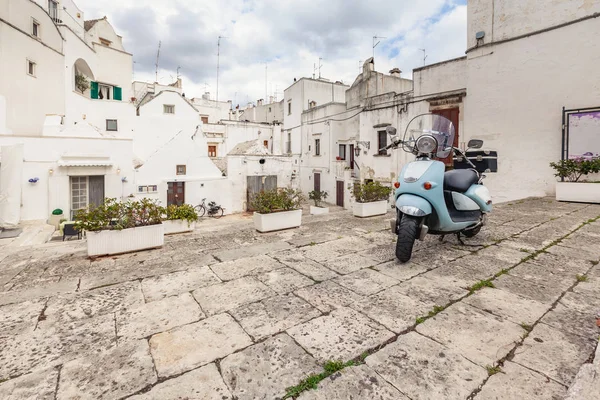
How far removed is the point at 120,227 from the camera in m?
4.30

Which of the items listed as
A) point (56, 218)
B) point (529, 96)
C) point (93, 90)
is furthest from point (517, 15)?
point (93, 90)

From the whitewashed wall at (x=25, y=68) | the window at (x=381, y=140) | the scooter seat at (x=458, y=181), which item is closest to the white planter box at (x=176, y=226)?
the scooter seat at (x=458, y=181)

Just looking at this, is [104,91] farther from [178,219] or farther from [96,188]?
[178,219]

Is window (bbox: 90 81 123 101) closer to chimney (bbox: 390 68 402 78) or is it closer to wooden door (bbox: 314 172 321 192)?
wooden door (bbox: 314 172 321 192)

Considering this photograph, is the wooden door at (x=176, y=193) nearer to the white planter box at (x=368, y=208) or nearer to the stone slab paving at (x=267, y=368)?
the white planter box at (x=368, y=208)

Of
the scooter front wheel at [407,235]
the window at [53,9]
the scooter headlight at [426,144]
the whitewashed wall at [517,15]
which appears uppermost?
the window at [53,9]

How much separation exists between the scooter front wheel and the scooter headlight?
948 mm

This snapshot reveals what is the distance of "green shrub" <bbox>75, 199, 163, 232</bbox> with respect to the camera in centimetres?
422

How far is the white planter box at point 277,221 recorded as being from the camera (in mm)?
5648

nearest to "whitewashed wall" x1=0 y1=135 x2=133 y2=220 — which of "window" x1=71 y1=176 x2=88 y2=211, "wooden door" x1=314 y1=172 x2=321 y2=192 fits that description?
"window" x1=71 y1=176 x2=88 y2=211

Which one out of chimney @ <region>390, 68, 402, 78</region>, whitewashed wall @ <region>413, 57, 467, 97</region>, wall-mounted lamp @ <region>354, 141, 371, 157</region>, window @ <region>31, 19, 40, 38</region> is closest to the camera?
whitewashed wall @ <region>413, 57, 467, 97</region>

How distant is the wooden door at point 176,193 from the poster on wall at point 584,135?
16.3 metres

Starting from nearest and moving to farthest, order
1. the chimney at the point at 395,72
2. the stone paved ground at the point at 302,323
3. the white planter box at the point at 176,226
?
the stone paved ground at the point at 302,323 → the white planter box at the point at 176,226 → the chimney at the point at 395,72

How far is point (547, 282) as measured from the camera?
9.55 feet
